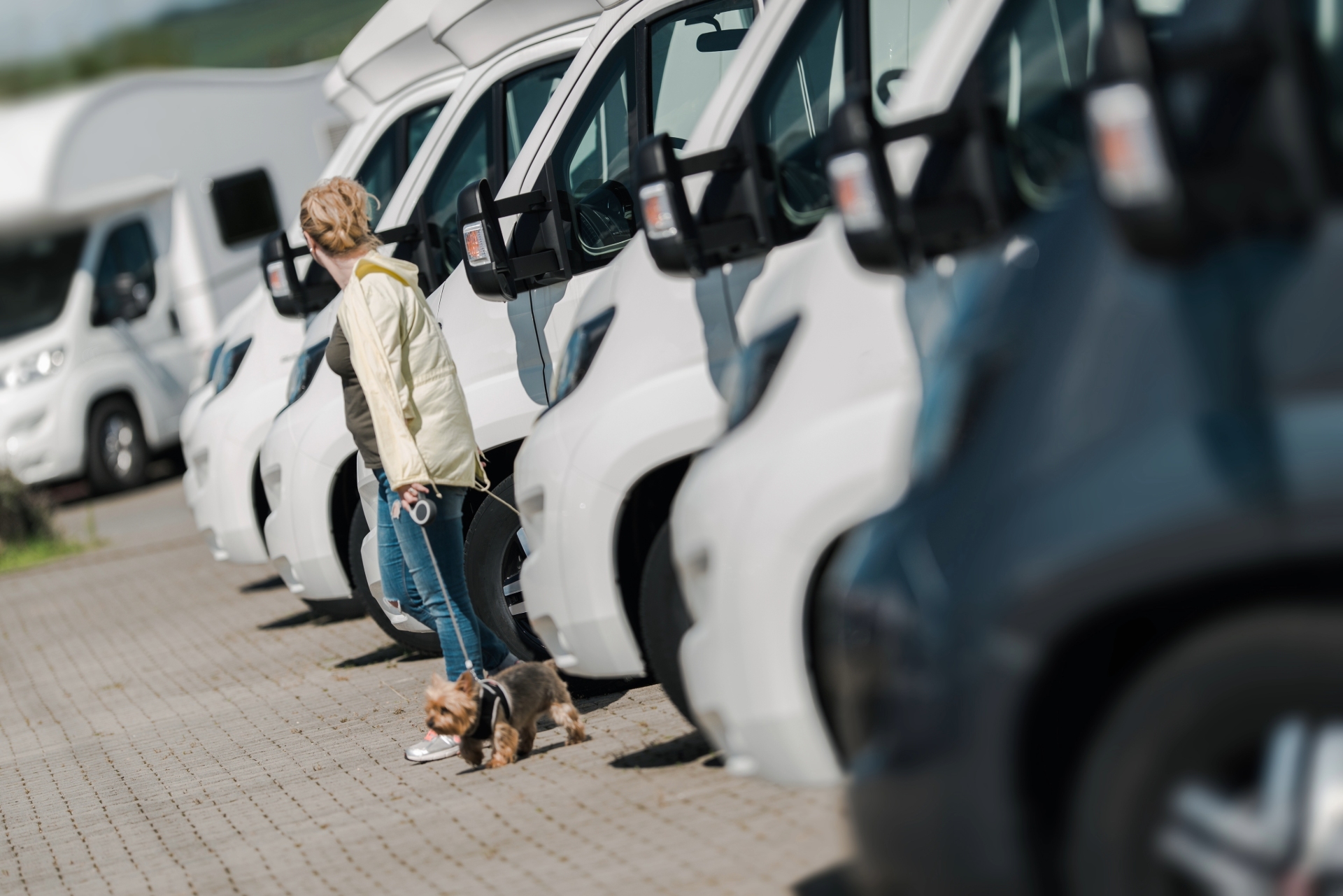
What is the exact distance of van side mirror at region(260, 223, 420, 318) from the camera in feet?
30.7

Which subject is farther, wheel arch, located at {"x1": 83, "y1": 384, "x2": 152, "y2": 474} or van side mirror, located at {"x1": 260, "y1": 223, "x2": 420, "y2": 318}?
wheel arch, located at {"x1": 83, "y1": 384, "x2": 152, "y2": 474}

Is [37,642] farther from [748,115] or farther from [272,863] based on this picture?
[748,115]

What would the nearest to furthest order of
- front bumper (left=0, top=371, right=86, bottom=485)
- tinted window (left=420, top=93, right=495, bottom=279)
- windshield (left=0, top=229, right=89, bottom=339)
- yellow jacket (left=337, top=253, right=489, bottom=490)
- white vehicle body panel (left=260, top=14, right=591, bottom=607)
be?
1. yellow jacket (left=337, top=253, right=489, bottom=490)
2. white vehicle body panel (left=260, top=14, right=591, bottom=607)
3. tinted window (left=420, top=93, right=495, bottom=279)
4. front bumper (left=0, top=371, right=86, bottom=485)
5. windshield (left=0, top=229, right=89, bottom=339)

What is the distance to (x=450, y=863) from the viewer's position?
204 inches

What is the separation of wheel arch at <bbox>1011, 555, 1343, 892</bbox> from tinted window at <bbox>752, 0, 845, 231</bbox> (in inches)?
101

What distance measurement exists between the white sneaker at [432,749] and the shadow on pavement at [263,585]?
5.75 metres

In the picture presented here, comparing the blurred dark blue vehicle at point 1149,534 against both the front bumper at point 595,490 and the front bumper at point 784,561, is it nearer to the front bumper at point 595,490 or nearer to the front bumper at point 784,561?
the front bumper at point 784,561

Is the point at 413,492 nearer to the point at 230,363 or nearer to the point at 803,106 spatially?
the point at 803,106

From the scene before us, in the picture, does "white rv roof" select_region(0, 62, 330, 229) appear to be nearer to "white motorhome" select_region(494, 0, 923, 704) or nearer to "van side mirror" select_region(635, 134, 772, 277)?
"white motorhome" select_region(494, 0, 923, 704)

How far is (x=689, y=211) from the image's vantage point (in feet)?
17.1

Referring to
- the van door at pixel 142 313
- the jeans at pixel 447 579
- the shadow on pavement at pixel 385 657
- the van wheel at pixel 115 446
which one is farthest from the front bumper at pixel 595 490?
the van wheel at pixel 115 446

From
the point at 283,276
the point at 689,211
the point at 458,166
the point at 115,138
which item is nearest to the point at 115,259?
the point at 115,138

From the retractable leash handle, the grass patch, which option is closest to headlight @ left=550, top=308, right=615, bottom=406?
the retractable leash handle

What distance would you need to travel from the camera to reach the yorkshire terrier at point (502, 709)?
6047 millimetres
